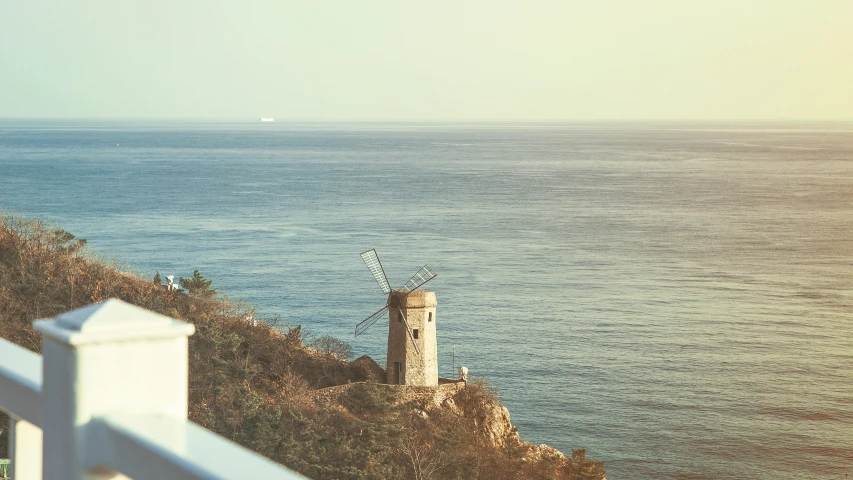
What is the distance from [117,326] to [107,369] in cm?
9

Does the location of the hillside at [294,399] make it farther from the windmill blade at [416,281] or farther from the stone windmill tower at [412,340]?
the windmill blade at [416,281]

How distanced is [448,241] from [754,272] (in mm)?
26849

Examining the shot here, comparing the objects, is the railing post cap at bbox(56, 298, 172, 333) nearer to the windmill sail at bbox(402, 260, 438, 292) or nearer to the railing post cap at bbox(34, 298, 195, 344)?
the railing post cap at bbox(34, 298, 195, 344)

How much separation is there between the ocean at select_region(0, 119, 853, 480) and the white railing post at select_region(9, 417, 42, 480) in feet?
140

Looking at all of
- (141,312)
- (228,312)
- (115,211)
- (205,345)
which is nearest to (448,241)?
(115,211)

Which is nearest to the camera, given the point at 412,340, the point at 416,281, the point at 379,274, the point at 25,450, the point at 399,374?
the point at 25,450

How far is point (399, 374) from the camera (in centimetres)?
3809

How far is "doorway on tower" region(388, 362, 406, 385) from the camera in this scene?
124 feet

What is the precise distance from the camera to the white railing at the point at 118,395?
159cm

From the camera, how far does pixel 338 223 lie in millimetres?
105000

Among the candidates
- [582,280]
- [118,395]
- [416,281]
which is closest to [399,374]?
[416,281]

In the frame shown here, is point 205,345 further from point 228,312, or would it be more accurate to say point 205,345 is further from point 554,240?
point 554,240

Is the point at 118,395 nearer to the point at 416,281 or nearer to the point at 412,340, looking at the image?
the point at 412,340

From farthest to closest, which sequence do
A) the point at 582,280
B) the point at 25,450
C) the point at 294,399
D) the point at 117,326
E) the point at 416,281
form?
1. the point at 582,280
2. the point at 416,281
3. the point at 294,399
4. the point at 25,450
5. the point at 117,326
